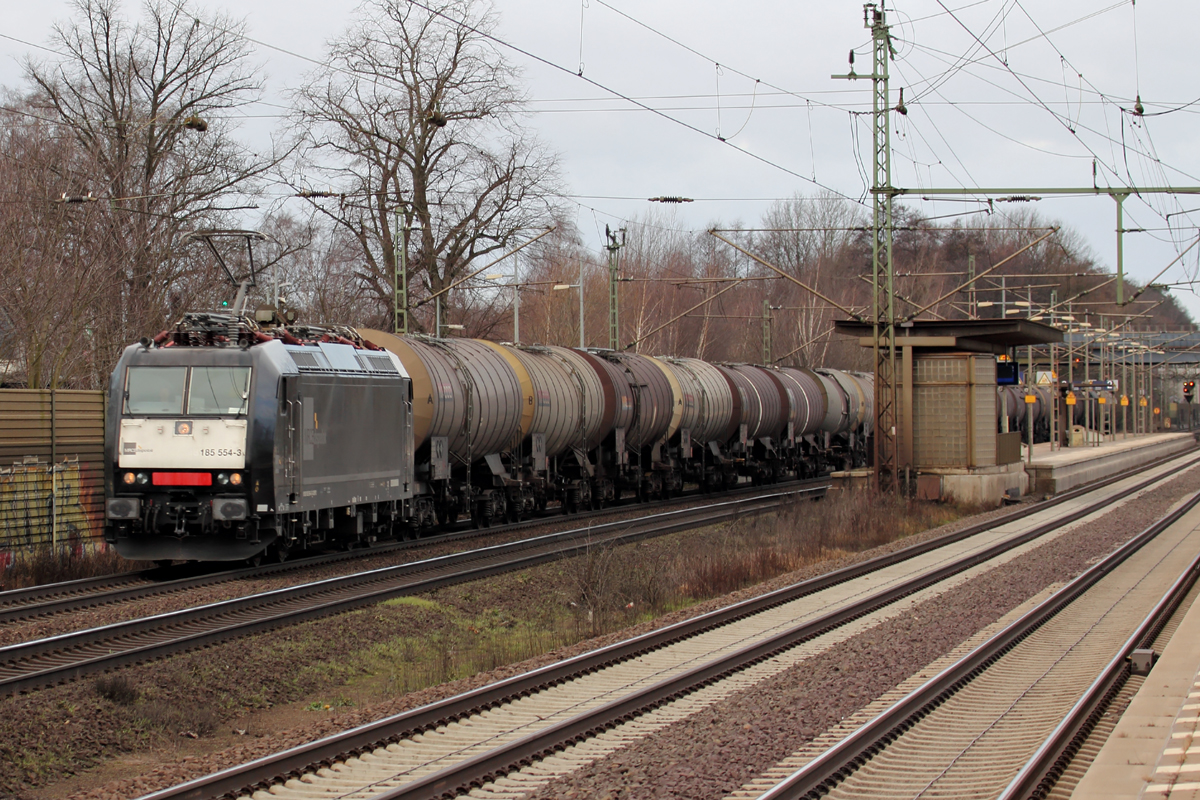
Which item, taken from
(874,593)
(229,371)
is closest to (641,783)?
(874,593)

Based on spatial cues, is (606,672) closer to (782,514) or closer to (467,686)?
(467,686)

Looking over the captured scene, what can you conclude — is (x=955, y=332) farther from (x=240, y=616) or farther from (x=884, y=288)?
(x=240, y=616)

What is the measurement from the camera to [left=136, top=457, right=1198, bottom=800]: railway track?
6.92 m

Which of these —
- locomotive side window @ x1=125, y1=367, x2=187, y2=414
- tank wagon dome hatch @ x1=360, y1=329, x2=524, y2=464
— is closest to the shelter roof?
tank wagon dome hatch @ x1=360, y1=329, x2=524, y2=464

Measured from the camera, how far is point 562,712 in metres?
8.57

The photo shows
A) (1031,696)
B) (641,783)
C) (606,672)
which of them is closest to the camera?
(641,783)

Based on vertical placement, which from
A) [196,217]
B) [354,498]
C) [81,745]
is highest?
[196,217]

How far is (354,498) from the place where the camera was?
54.2ft

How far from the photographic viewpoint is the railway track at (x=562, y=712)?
692 centimetres

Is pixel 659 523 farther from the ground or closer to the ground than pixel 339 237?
closer to the ground

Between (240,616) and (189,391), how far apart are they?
3.73 meters

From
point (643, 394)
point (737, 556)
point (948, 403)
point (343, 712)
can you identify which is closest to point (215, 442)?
point (343, 712)

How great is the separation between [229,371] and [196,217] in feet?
57.6

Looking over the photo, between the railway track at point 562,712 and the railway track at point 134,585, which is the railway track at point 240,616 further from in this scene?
the railway track at point 562,712
